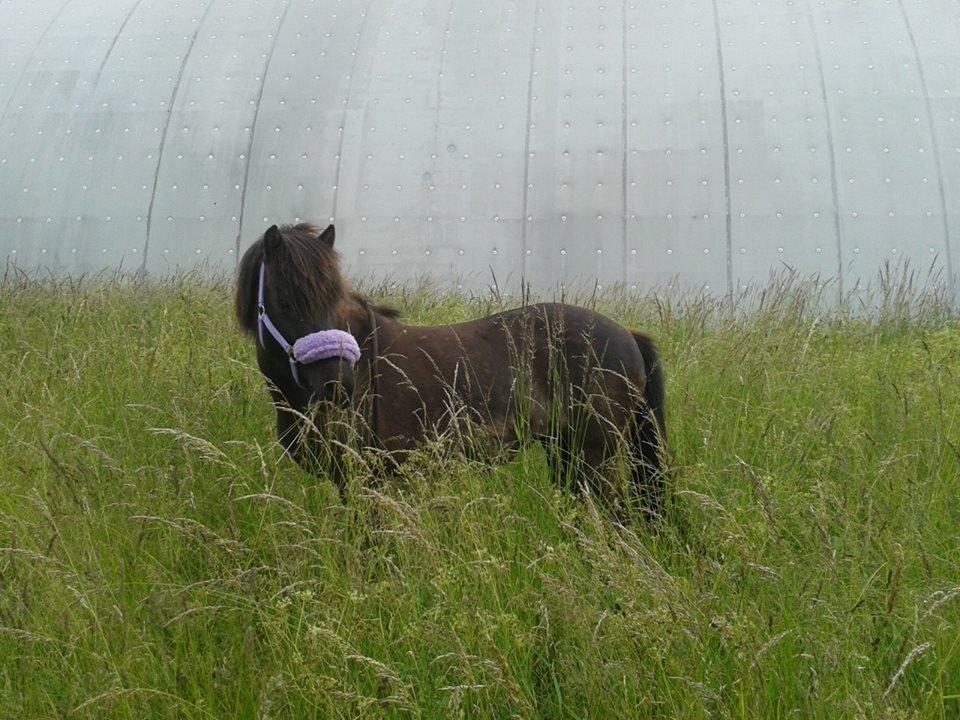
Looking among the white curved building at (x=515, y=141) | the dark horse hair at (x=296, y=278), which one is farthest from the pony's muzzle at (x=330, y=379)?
the white curved building at (x=515, y=141)

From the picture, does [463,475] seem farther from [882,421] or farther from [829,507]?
[882,421]

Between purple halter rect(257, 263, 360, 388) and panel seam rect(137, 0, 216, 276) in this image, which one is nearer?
purple halter rect(257, 263, 360, 388)

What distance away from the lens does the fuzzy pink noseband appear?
140 inches

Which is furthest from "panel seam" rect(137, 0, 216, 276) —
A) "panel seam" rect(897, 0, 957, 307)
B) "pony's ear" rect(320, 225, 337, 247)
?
"panel seam" rect(897, 0, 957, 307)

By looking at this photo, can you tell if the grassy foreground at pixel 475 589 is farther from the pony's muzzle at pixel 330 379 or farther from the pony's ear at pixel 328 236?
the pony's ear at pixel 328 236

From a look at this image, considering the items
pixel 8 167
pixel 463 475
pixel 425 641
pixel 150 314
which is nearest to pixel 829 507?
pixel 463 475

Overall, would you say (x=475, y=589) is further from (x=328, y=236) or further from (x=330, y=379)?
(x=328, y=236)

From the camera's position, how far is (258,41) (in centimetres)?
1075

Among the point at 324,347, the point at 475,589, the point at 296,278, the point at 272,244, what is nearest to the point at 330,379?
the point at 324,347

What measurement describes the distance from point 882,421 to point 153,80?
8919 mm

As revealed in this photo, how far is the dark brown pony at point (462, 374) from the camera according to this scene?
370 cm

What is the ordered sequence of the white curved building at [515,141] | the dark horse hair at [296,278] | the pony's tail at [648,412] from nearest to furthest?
the dark horse hair at [296,278] → the pony's tail at [648,412] → the white curved building at [515,141]

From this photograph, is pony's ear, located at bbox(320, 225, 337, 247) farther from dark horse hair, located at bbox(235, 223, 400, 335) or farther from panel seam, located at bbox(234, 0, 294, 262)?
panel seam, located at bbox(234, 0, 294, 262)

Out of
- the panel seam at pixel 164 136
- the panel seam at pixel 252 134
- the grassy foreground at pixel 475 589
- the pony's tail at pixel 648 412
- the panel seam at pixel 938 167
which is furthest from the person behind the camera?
the panel seam at pixel 164 136
